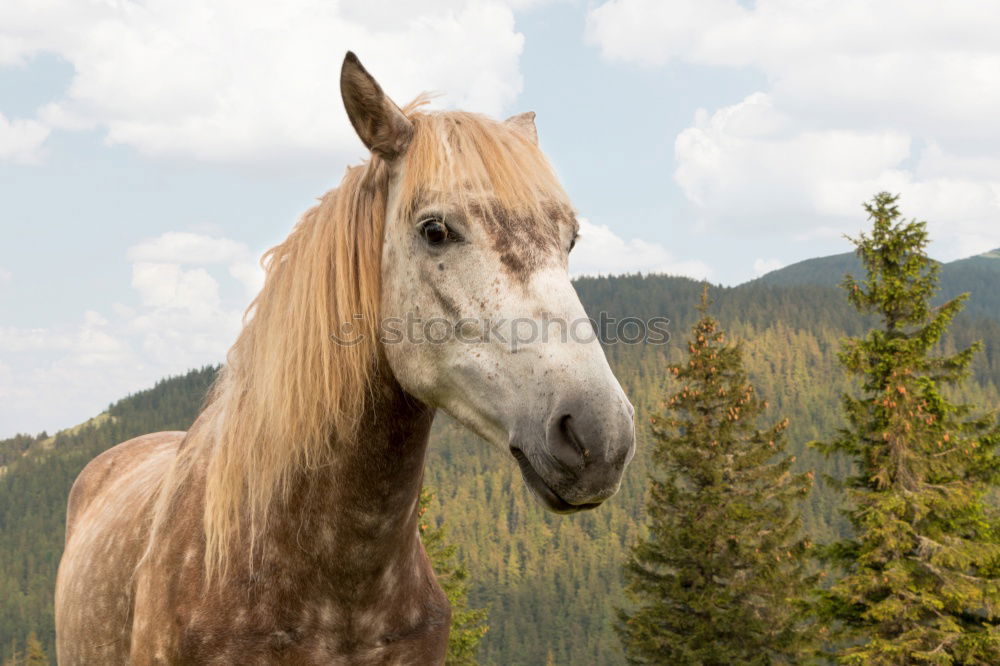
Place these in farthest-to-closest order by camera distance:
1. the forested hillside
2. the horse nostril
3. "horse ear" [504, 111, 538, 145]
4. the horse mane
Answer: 1. the forested hillside
2. "horse ear" [504, 111, 538, 145]
3. the horse mane
4. the horse nostril

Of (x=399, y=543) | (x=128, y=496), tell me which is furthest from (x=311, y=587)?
(x=128, y=496)

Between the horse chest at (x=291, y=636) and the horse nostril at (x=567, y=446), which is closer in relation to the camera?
the horse nostril at (x=567, y=446)

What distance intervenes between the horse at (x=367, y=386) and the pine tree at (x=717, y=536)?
1885 cm

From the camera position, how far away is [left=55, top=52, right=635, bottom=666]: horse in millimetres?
2717

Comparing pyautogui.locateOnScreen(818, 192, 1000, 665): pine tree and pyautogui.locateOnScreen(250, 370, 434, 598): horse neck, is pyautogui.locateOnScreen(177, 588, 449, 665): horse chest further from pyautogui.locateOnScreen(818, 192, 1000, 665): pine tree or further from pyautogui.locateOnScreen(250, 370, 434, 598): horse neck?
pyautogui.locateOnScreen(818, 192, 1000, 665): pine tree

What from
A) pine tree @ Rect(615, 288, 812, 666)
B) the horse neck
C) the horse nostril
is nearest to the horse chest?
the horse neck

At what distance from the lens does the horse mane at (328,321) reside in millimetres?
2918

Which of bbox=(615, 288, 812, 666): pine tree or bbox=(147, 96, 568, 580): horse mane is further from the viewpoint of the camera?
bbox=(615, 288, 812, 666): pine tree

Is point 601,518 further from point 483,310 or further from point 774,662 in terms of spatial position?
point 483,310

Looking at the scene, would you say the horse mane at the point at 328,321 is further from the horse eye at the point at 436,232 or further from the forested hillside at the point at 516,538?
the forested hillside at the point at 516,538

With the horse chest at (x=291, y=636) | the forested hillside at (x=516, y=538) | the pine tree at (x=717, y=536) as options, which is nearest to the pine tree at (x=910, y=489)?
the pine tree at (x=717, y=536)

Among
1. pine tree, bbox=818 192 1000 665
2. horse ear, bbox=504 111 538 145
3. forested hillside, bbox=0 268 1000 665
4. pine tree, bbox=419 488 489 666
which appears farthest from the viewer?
forested hillside, bbox=0 268 1000 665

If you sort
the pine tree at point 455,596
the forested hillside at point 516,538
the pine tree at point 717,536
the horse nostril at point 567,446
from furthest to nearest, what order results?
the forested hillside at point 516,538 < the pine tree at point 455,596 < the pine tree at point 717,536 < the horse nostril at point 567,446

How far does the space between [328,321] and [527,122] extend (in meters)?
1.53
